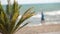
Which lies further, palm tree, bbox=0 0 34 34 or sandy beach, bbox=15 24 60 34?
sandy beach, bbox=15 24 60 34

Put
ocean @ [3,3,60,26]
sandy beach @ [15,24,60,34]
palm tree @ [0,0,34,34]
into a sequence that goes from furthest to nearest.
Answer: ocean @ [3,3,60,26], sandy beach @ [15,24,60,34], palm tree @ [0,0,34,34]

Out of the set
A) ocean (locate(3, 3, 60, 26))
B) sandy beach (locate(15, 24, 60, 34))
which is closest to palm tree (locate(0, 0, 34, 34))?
sandy beach (locate(15, 24, 60, 34))

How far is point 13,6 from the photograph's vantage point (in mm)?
3758

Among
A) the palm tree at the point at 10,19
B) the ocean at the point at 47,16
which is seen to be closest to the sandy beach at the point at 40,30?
the ocean at the point at 47,16

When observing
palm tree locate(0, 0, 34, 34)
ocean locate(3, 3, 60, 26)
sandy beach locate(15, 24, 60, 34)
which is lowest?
ocean locate(3, 3, 60, 26)

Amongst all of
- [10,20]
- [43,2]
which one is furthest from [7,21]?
[43,2]

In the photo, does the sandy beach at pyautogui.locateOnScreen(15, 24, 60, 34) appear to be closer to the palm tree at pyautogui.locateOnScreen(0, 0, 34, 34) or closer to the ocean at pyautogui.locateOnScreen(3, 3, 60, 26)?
the ocean at pyautogui.locateOnScreen(3, 3, 60, 26)

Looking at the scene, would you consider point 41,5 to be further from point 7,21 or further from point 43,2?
point 7,21

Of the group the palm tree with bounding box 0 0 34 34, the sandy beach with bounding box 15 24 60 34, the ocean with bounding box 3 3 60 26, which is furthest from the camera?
the ocean with bounding box 3 3 60 26

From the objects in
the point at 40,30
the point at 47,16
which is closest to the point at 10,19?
the point at 40,30

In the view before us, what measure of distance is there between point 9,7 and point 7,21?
38cm

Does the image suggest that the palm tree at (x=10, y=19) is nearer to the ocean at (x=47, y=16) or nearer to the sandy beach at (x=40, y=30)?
the sandy beach at (x=40, y=30)

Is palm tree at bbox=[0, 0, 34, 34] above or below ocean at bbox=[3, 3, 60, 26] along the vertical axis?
above

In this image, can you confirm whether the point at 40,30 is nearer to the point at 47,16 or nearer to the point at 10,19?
the point at 10,19
